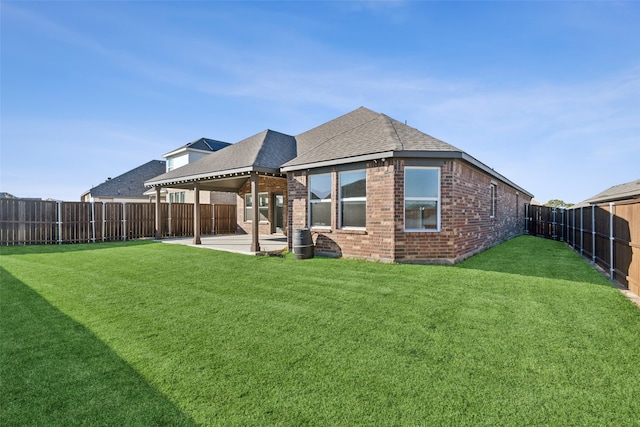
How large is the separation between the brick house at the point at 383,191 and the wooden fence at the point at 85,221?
20.3 feet

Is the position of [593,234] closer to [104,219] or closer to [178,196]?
[104,219]

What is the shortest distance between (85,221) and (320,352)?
56.4ft

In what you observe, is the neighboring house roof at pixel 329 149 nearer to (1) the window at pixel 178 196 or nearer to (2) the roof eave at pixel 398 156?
(2) the roof eave at pixel 398 156

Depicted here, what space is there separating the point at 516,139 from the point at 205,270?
58.4 feet

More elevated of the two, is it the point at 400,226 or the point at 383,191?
the point at 383,191

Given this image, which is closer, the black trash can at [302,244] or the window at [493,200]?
the black trash can at [302,244]

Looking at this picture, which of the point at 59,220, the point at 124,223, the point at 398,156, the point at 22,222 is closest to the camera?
the point at 398,156

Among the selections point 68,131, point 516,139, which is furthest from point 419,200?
point 68,131

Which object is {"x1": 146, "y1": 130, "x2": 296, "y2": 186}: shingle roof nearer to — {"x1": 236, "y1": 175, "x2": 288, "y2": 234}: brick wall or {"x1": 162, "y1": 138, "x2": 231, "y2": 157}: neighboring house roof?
{"x1": 236, "y1": 175, "x2": 288, "y2": 234}: brick wall

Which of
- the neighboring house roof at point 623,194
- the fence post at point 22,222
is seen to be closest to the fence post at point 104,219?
the fence post at point 22,222

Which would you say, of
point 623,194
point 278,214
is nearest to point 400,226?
point 278,214

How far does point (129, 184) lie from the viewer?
30.6 metres

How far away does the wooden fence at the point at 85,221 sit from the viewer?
1395 centimetres

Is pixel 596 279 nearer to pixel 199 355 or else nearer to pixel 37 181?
pixel 199 355
